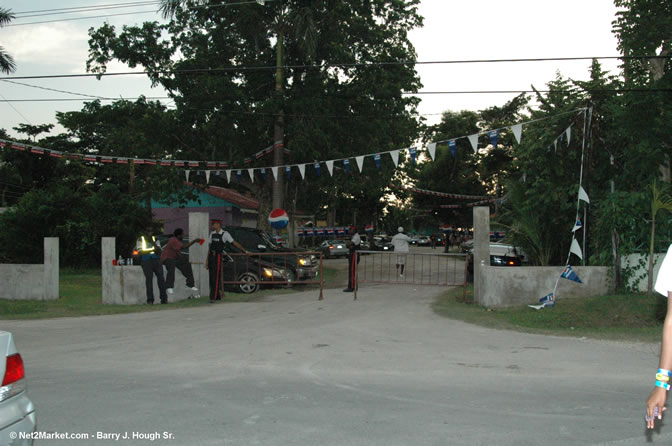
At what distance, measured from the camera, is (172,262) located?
14.8 metres

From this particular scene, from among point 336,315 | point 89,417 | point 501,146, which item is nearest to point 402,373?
point 89,417

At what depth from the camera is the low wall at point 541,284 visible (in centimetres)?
1313

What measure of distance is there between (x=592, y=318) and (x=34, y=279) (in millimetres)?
14011

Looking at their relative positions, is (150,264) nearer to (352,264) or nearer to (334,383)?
(352,264)

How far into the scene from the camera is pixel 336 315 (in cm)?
1255

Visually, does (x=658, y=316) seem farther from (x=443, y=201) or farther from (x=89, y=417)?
(x=443, y=201)

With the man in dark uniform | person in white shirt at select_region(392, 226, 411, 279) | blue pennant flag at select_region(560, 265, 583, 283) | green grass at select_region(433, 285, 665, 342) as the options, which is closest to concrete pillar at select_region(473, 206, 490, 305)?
A: green grass at select_region(433, 285, 665, 342)

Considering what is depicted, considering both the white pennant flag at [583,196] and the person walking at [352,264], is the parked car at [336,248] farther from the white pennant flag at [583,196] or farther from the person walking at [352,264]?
the white pennant flag at [583,196]

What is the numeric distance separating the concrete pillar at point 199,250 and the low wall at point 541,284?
7.54 metres

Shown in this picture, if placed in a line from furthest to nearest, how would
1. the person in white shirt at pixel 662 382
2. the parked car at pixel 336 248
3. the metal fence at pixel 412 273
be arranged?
the parked car at pixel 336 248, the metal fence at pixel 412 273, the person in white shirt at pixel 662 382

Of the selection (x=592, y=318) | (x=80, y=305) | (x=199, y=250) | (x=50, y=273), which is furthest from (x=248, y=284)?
(x=592, y=318)

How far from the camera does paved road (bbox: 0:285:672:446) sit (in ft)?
16.7

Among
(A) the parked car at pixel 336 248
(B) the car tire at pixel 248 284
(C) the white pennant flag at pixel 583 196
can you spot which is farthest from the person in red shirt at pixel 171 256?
(A) the parked car at pixel 336 248

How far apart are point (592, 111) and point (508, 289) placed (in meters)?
5.07
